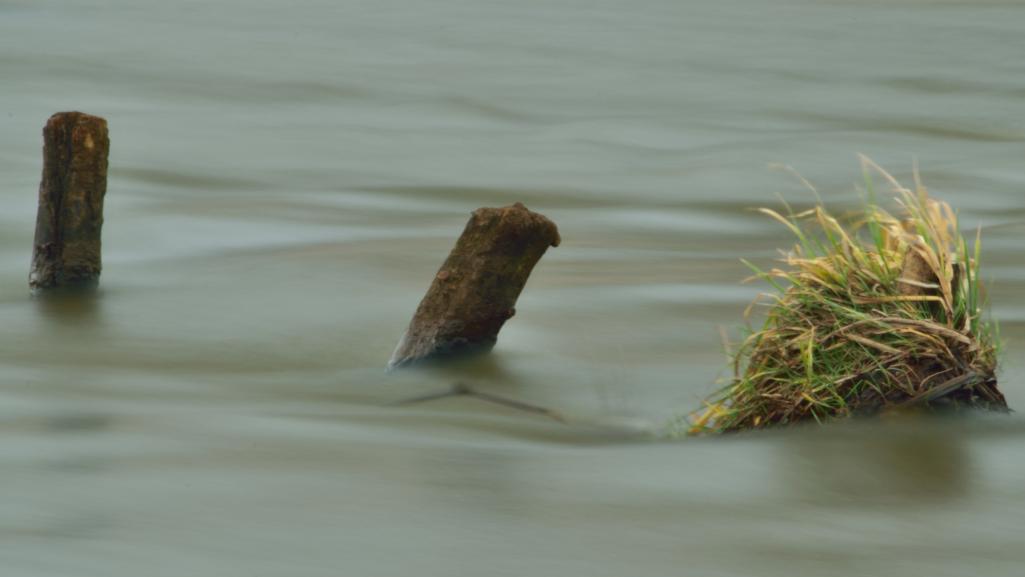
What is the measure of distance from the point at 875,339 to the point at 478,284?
157 centimetres

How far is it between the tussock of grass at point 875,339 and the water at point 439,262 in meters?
0.10

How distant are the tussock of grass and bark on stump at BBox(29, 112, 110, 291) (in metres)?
3.12

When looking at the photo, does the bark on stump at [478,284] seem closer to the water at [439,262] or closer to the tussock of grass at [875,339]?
the water at [439,262]

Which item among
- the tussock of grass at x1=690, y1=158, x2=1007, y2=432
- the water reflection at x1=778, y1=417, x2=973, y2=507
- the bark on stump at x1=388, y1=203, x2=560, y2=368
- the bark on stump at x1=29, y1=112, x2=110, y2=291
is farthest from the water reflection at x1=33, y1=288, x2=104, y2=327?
the water reflection at x1=778, y1=417, x2=973, y2=507

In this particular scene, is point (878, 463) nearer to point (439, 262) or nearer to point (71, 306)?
point (71, 306)

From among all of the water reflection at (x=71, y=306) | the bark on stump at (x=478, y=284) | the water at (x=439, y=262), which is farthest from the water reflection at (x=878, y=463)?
the water reflection at (x=71, y=306)

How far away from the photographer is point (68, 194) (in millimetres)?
7082

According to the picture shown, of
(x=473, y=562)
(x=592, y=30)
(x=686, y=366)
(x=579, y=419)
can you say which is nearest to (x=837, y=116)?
(x=592, y=30)

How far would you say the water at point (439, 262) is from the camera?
4.14 meters

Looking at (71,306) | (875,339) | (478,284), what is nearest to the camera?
(875,339)

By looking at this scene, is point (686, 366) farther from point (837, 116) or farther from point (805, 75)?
point (805, 75)

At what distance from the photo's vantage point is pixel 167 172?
12195mm

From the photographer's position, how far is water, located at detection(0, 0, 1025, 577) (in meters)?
4.14

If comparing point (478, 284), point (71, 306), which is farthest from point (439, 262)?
point (478, 284)
